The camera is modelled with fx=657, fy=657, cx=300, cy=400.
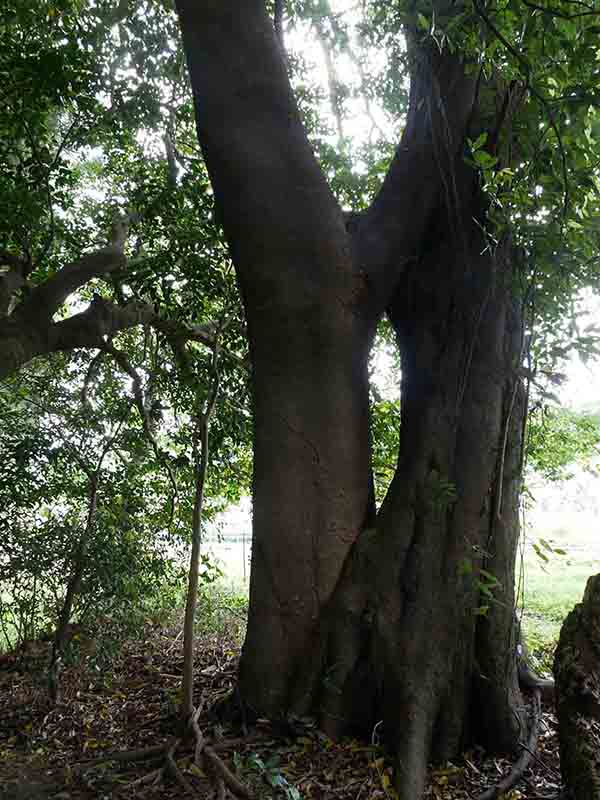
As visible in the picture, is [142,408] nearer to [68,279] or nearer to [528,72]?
[68,279]

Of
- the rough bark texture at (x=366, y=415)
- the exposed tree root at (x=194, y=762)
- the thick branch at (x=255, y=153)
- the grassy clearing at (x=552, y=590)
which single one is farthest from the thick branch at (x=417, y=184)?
the exposed tree root at (x=194, y=762)

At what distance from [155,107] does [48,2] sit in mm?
1105

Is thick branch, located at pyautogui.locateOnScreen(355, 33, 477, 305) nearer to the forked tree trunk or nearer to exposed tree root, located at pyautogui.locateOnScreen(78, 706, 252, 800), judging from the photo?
the forked tree trunk

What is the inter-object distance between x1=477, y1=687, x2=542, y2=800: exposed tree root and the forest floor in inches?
1.6

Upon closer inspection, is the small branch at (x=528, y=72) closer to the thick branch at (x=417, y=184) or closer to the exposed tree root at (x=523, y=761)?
the thick branch at (x=417, y=184)

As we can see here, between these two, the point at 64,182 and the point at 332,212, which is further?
the point at 64,182

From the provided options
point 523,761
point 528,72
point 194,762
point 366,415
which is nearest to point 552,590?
point 523,761

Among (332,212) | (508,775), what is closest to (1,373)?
(332,212)

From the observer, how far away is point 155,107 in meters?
4.80

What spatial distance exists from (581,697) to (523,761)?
908mm

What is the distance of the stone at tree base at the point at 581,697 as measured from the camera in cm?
207

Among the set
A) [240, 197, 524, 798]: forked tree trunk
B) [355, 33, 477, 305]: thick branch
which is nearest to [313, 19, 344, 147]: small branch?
[355, 33, 477, 305]: thick branch

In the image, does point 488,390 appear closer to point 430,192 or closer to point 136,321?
point 430,192

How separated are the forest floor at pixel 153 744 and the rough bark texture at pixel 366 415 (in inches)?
5.5
